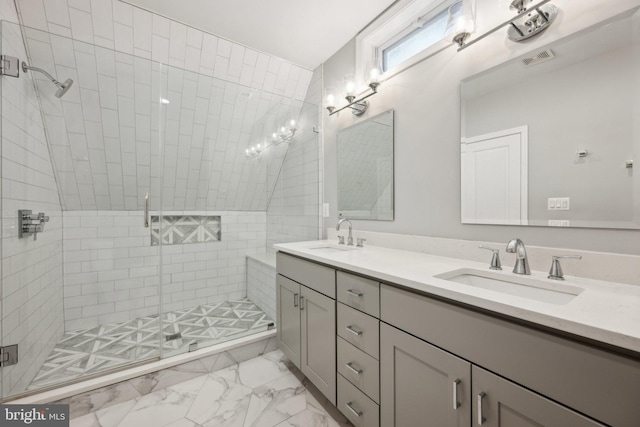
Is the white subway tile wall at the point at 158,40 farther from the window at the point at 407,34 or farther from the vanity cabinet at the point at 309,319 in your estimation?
the vanity cabinet at the point at 309,319

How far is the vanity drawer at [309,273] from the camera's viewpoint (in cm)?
138

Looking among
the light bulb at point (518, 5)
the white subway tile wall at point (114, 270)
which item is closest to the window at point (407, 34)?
the light bulb at point (518, 5)

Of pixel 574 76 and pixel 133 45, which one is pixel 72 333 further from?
pixel 574 76

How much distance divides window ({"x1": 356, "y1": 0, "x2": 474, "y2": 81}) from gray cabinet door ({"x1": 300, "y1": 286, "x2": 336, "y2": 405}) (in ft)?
5.13

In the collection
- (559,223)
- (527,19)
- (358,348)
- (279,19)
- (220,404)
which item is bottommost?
(220,404)

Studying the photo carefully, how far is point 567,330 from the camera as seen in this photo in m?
0.60

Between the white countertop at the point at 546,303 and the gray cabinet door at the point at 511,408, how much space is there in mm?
153

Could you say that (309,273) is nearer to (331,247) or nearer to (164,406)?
(331,247)

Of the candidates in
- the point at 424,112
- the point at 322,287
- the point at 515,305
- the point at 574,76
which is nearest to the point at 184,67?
the point at 424,112

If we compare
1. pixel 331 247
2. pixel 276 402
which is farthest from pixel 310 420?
pixel 331 247

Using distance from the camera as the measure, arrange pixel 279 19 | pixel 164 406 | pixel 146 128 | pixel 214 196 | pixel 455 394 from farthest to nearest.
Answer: pixel 214 196, pixel 146 128, pixel 279 19, pixel 164 406, pixel 455 394

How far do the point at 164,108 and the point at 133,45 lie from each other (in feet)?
1.52

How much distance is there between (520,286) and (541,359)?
0.45m

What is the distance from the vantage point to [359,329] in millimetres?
1190
